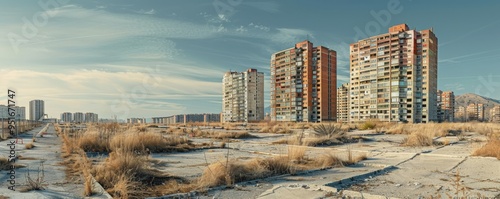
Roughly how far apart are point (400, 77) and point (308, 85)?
2469cm

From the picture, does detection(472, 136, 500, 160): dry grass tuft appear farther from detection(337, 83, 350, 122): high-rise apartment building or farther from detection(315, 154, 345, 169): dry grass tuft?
detection(337, 83, 350, 122): high-rise apartment building

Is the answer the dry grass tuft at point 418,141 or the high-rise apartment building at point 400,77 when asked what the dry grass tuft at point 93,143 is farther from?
the high-rise apartment building at point 400,77

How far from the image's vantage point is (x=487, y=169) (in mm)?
6730

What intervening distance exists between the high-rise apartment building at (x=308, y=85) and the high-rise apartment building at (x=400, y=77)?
10.0m

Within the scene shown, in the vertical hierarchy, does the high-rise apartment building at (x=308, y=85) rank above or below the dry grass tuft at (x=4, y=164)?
above

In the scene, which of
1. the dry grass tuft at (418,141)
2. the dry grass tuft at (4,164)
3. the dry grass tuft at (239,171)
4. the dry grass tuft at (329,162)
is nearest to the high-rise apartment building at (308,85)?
the dry grass tuft at (418,141)

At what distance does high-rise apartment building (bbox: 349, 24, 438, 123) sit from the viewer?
74.5 meters

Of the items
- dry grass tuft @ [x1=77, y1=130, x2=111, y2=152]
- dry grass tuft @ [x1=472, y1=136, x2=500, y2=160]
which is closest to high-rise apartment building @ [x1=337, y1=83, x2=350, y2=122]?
dry grass tuft @ [x1=472, y1=136, x2=500, y2=160]

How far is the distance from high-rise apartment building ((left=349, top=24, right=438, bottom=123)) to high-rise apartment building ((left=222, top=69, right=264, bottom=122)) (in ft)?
135

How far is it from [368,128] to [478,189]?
25572 mm

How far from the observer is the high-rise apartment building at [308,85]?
90188mm

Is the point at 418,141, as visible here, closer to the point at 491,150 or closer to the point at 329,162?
the point at 491,150

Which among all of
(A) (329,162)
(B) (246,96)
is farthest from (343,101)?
(A) (329,162)

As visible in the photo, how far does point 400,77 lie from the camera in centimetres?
7712
